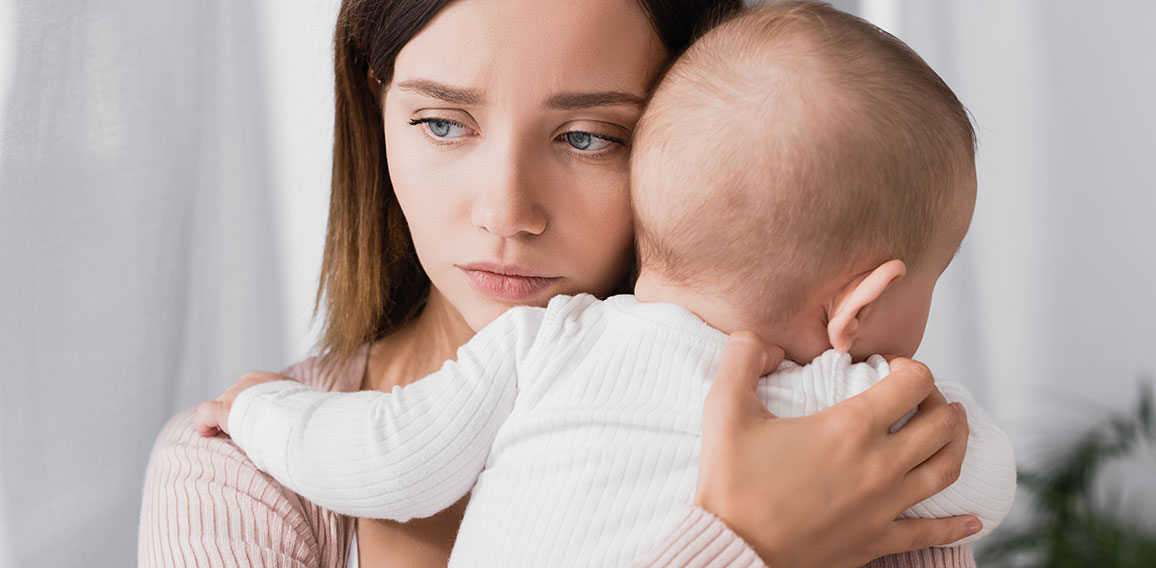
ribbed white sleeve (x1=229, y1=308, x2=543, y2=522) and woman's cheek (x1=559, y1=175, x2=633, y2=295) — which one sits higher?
woman's cheek (x1=559, y1=175, x2=633, y2=295)

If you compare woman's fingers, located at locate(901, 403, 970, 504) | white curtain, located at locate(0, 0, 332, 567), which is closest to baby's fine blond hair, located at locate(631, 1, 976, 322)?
woman's fingers, located at locate(901, 403, 970, 504)

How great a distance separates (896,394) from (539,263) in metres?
0.45

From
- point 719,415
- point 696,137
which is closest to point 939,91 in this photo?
point 696,137

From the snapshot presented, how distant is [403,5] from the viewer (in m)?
1.27

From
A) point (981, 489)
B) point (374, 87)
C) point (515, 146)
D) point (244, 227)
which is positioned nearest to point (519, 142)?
point (515, 146)

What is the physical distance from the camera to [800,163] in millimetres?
1048

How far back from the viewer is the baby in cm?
102

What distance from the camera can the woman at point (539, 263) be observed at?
40.0 inches

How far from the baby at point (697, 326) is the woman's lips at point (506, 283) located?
0.13 metres

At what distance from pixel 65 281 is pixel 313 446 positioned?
52 centimetres

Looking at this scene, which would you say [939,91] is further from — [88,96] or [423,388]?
[88,96]

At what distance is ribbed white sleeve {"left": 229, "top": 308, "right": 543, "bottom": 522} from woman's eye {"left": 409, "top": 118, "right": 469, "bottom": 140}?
269 millimetres

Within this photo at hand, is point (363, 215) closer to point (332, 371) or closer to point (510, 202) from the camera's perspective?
point (332, 371)

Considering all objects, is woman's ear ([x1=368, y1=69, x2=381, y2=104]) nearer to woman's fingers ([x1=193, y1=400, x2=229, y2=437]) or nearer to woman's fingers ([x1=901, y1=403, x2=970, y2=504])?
woman's fingers ([x1=193, y1=400, x2=229, y2=437])
